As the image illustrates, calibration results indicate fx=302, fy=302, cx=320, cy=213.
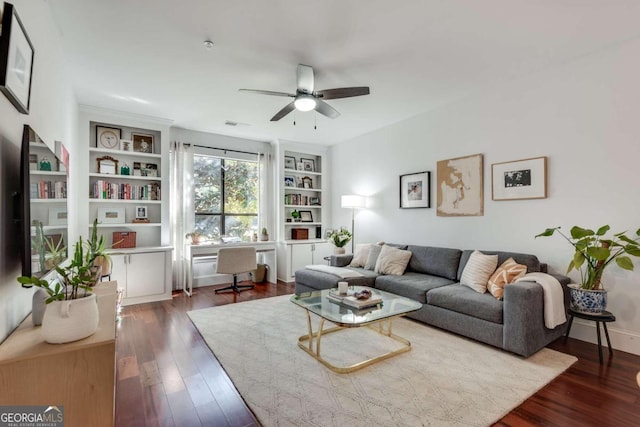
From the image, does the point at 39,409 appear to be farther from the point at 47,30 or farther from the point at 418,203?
the point at 418,203

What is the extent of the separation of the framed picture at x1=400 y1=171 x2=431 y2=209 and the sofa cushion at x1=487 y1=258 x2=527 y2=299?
1.48 m

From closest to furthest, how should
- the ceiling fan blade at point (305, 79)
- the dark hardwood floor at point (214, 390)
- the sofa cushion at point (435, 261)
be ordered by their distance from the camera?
the dark hardwood floor at point (214, 390) → the ceiling fan blade at point (305, 79) → the sofa cushion at point (435, 261)

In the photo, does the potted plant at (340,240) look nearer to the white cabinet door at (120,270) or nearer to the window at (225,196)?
the window at (225,196)

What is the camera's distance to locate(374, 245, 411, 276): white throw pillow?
154 inches

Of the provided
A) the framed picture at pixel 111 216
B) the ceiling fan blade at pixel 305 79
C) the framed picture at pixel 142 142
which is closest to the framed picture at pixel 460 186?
the ceiling fan blade at pixel 305 79

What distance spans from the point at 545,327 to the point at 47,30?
450 cm

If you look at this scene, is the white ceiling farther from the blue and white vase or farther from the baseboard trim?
the baseboard trim

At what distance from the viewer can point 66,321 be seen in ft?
4.25

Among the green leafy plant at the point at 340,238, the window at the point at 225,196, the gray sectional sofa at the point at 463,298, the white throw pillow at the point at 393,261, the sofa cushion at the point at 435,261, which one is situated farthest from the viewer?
the window at the point at 225,196

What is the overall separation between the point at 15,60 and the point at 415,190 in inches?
164

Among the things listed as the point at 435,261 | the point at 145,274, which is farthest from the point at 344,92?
the point at 145,274

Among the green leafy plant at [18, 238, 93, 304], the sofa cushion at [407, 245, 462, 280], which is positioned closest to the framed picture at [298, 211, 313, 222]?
the sofa cushion at [407, 245, 462, 280]

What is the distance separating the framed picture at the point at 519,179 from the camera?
3.11m

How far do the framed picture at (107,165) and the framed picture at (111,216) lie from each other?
54 centimetres
